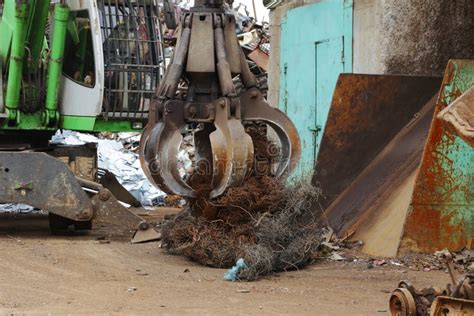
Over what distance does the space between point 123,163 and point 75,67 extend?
5819 mm

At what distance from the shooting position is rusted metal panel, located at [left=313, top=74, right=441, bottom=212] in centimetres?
1019

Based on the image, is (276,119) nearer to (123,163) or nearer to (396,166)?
(396,166)

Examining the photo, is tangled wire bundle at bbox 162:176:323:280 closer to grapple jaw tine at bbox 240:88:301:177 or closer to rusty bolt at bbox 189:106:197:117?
grapple jaw tine at bbox 240:88:301:177

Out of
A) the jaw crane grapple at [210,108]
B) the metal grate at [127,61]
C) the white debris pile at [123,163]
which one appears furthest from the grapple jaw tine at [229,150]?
the white debris pile at [123,163]

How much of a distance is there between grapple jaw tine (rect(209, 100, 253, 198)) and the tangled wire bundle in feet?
1.16

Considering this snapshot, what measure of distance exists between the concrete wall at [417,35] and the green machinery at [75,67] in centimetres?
269

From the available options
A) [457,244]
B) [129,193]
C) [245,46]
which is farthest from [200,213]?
[245,46]

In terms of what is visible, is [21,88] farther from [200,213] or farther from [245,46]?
[245,46]

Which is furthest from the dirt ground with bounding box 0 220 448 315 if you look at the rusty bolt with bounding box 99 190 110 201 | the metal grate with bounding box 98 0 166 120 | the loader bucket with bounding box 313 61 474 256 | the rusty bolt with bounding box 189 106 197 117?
the metal grate with bounding box 98 0 166 120

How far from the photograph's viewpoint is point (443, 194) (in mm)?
8930

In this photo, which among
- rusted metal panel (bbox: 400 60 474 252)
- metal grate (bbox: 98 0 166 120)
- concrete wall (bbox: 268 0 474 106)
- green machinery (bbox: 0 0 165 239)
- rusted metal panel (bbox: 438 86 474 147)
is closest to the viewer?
rusted metal panel (bbox: 438 86 474 147)

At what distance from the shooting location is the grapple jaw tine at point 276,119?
28.4 ft

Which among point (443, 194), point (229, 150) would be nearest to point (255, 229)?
point (229, 150)

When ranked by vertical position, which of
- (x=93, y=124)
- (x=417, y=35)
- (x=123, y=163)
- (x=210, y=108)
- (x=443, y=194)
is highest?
(x=417, y=35)
